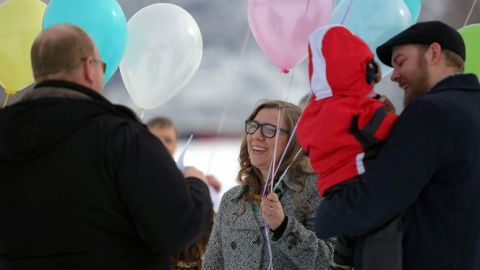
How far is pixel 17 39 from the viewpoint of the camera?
Answer: 246 centimetres

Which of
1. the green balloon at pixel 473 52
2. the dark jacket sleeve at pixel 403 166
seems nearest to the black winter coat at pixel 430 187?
the dark jacket sleeve at pixel 403 166

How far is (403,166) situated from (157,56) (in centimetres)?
129


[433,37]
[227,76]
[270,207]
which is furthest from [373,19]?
[227,76]

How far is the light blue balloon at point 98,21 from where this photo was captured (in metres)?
2.13

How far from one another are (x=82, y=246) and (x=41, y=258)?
0.10 meters

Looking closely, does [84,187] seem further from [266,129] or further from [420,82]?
[266,129]

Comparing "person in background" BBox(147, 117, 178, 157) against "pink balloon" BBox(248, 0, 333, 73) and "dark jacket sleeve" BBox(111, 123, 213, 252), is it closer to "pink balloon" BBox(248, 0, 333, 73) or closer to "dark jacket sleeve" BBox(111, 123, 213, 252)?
"dark jacket sleeve" BBox(111, 123, 213, 252)

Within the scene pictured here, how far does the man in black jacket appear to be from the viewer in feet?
4.06

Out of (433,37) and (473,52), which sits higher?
(433,37)

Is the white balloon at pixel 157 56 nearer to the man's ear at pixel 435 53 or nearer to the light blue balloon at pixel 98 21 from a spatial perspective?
the light blue balloon at pixel 98 21

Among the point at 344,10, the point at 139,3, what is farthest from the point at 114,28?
the point at 139,3

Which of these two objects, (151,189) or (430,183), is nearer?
(151,189)

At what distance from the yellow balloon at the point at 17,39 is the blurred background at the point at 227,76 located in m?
1.63

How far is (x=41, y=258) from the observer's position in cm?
127
